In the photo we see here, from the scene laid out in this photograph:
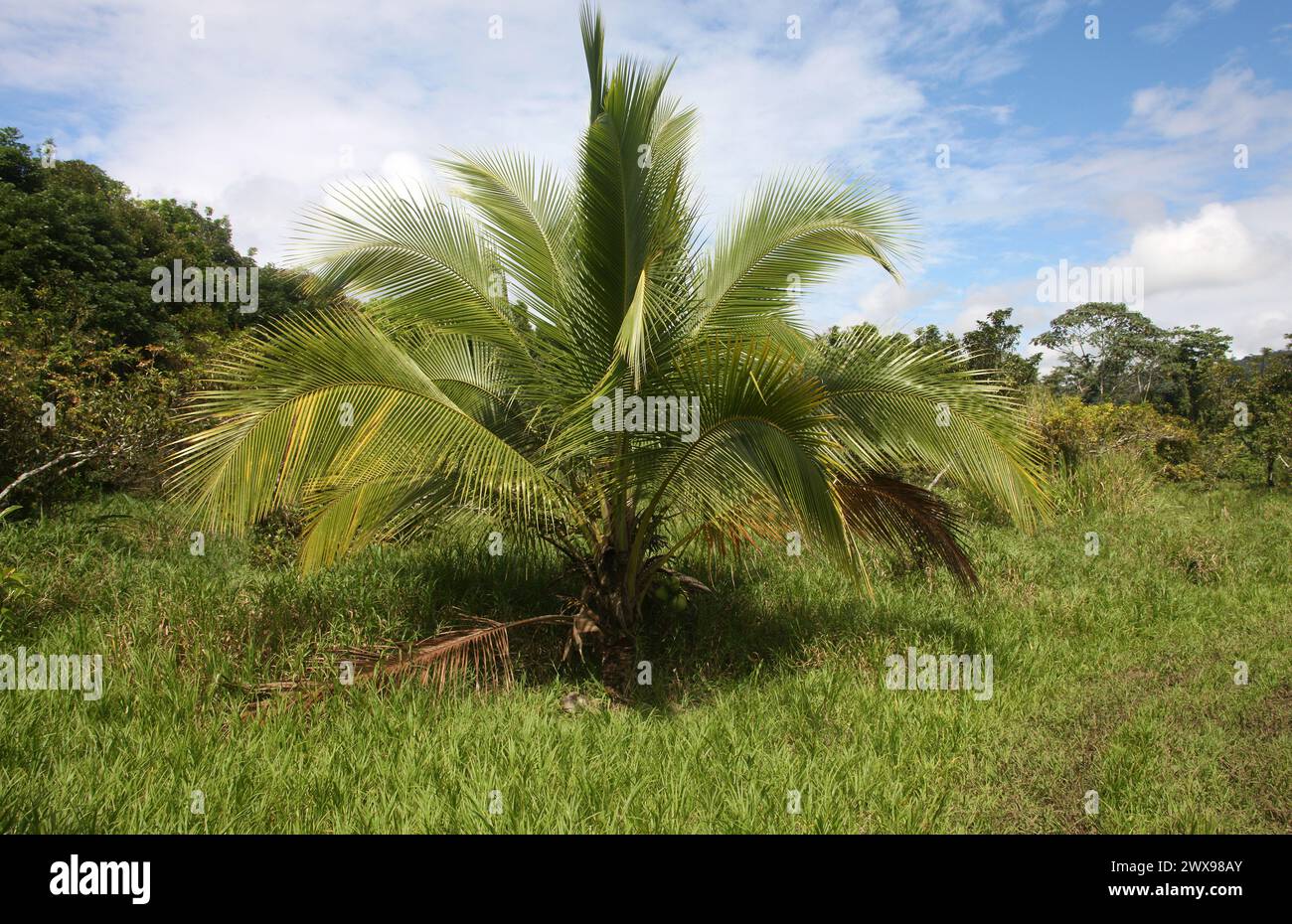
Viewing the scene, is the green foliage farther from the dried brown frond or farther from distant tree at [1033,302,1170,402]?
distant tree at [1033,302,1170,402]

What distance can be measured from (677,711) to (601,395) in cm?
198

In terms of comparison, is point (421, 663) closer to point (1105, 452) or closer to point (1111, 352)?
point (1105, 452)

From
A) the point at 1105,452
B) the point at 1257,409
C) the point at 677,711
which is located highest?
the point at 1257,409

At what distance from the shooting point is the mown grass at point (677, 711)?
3236 mm

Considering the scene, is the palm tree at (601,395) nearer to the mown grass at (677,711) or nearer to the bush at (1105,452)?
the mown grass at (677,711)

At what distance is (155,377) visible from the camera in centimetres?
836

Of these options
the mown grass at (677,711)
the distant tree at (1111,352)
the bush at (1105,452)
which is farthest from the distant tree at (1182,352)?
the mown grass at (677,711)

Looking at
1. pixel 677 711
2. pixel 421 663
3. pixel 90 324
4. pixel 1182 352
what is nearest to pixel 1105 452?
pixel 677 711

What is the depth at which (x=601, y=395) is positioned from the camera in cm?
438

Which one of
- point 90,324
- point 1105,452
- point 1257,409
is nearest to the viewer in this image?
point 1105,452

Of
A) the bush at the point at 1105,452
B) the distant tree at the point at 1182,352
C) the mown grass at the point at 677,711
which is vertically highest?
the distant tree at the point at 1182,352

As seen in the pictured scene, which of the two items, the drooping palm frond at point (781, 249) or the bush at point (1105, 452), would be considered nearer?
the drooping palm frond at point (781, 249)

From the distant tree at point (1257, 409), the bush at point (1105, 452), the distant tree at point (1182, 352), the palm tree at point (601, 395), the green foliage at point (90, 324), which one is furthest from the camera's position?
the distant tree at point (1182, 352)

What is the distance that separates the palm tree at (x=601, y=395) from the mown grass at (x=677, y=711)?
0.66 meters
